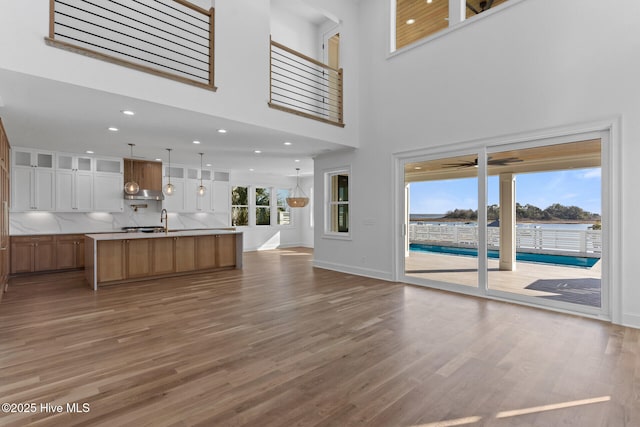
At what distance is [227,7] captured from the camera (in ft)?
14.5

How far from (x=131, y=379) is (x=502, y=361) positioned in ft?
9.71

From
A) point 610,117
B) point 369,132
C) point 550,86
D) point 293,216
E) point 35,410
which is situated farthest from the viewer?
point 293,216

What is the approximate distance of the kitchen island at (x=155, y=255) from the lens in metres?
5.52

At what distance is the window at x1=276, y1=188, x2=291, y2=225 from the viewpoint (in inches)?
476

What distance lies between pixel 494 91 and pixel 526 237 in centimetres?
218

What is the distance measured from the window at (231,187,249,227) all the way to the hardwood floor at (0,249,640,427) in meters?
6.45

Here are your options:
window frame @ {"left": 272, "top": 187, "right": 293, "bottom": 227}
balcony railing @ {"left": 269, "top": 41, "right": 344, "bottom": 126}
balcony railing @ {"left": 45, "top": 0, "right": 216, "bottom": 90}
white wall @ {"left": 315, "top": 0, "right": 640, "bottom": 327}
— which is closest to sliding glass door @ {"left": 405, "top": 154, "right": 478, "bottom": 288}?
white wall @ {"left": 315, "top": 0, "right": 640, "bottom": 327}

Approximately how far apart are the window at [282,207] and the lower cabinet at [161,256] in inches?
191

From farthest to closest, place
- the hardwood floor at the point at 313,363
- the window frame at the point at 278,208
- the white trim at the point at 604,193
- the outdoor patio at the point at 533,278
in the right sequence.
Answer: the window frame at the point at 278,208, the outdoor patio at the point at 533,278, the white trim at the point at 604,193, the hardwood floor at the point at 313,363

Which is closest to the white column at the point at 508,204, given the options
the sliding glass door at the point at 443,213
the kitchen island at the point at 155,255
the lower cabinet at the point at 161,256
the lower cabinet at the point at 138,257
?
the sliding glass door at the point at 443,213

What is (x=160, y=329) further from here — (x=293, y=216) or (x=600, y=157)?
(x=293, y=216)

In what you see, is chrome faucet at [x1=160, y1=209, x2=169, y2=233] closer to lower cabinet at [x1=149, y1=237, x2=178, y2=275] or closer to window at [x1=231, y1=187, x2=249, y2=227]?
lower cabinet at [x1=149, y1=237, x2=178, y2=275]

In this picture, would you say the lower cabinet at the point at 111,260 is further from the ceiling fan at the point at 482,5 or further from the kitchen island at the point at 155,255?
the ceiling fan at the point at 482,5

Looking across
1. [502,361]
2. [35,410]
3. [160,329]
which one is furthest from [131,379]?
[502,361]
